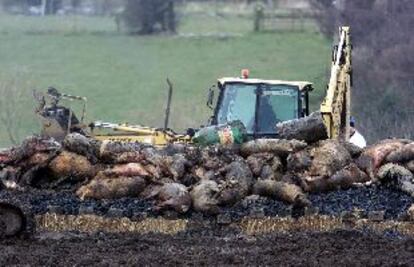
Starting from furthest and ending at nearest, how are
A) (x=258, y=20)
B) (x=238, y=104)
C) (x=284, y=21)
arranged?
(x=284, y=21) → (x=258, y=20) → (x=238, y=104)

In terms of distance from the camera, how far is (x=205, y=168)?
1603 cm

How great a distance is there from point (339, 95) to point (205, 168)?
433 centimetres

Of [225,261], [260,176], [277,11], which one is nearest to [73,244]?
[225,261]

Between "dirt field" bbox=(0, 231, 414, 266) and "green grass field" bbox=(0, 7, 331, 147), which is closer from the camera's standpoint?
"dirt field" bbox=(0, 231, 414, 266)

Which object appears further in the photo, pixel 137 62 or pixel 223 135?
pixel 137 62

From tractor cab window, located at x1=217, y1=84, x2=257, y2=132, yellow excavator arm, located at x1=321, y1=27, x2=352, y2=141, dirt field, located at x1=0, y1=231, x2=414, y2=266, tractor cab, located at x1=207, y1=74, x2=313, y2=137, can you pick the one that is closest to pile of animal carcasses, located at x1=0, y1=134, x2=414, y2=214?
dirt field, located at x1=0, y1=231, x2=414, y2=266

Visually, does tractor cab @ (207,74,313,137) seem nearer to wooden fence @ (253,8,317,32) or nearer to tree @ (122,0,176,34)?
tree @ (122,0,176,34)

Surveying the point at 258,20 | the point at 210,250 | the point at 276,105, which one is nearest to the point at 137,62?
the point at 258,20

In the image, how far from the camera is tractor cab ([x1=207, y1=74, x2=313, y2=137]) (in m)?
18.8

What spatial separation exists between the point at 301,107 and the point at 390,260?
6.93 meters

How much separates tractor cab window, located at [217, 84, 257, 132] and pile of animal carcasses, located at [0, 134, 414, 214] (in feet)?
8.45

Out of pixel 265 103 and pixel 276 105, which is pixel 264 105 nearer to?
pixel 265 103

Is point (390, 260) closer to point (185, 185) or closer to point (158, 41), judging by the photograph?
point (185, 185)

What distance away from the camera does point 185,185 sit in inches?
619
